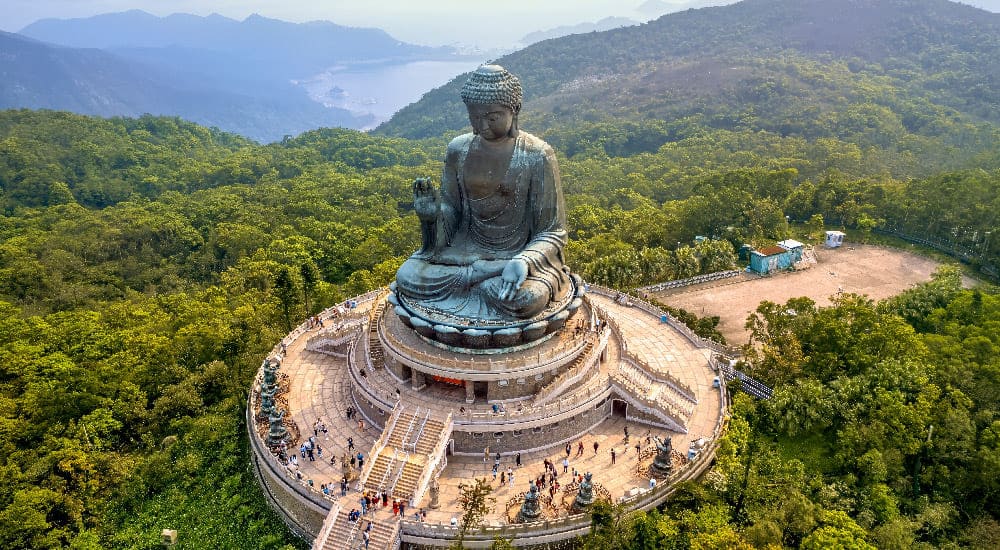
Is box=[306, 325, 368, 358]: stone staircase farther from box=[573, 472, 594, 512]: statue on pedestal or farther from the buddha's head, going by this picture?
box=[573, 472, 594, 512]: statue on pedestal

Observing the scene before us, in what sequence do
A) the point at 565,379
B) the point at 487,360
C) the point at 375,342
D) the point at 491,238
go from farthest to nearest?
the point at 375,342
the point at 491,238
the point at 565,379
the point at 487,360

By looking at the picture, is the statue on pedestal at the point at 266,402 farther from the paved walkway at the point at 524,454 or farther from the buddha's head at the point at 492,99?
the buddha's head at the point at 492,99

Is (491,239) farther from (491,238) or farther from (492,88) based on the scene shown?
(492,88)

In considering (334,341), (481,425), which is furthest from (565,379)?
(334,341)

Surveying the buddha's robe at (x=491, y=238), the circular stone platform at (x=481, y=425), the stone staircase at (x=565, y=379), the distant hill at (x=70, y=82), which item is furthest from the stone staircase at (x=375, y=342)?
the distant hill at (x=70, y=82)

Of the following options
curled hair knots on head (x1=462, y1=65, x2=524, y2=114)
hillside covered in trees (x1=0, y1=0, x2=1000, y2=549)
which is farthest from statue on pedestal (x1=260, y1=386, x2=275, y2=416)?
curled hair knots on head (x1=462, y1=65, x2=524, y2=114)

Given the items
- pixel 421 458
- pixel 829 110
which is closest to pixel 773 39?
pixel 829 110

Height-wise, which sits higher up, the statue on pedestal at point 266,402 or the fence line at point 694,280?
the statue on pedestal at point 266,402
